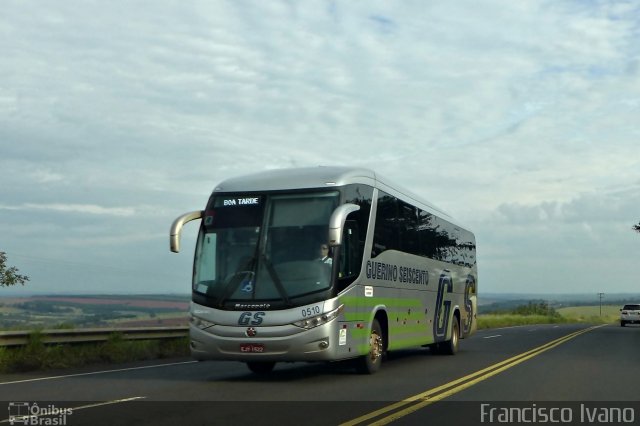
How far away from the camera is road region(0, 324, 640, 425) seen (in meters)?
10.1

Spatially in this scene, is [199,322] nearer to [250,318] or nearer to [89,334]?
[250,318]

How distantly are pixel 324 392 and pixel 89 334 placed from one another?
8.36 m

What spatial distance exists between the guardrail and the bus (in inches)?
186

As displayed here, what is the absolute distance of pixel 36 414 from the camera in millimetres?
9930

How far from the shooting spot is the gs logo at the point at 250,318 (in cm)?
1359

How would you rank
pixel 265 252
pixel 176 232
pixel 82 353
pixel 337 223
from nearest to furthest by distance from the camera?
pixel 337 223 < pixel 265 252 < pixel 176 232 < pixel 82 353

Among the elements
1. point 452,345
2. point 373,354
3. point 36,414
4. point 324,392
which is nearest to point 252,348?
point 324,392

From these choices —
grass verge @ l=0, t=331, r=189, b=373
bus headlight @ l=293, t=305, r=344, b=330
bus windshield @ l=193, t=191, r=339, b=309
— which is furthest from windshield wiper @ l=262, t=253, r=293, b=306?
grass verge @ l=0, t=331, r=189, b=373

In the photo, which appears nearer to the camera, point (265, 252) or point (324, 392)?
point (324, 392)

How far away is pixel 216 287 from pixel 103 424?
16.1 feet

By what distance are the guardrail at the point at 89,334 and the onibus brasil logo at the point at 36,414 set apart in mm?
6250

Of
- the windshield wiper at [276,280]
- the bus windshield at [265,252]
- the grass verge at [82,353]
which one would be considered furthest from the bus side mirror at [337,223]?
the grass verge at [82,353]

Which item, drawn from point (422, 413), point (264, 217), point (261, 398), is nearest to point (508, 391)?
point (422, 413)

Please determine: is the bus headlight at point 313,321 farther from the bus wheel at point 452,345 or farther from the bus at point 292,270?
the bus wheel at point 452,345
